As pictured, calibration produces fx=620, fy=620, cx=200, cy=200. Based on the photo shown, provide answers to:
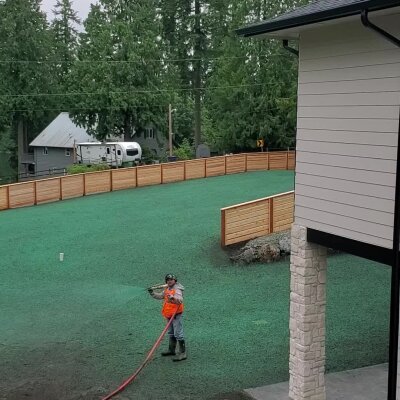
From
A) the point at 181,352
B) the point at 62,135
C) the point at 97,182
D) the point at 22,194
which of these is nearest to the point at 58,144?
the point at 62,135

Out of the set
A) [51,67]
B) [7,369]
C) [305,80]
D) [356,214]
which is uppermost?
[51,67]

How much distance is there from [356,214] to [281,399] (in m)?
3.62

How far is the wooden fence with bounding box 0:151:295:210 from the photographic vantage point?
29219mm

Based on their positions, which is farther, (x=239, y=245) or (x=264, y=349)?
(x=239, y=245)

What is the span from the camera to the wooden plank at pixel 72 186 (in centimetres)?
3092

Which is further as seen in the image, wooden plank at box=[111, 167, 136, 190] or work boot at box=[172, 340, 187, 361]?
wooden plank at box=[111, 167, 136, 190]

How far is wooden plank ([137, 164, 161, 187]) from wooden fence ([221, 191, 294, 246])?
14.4 m

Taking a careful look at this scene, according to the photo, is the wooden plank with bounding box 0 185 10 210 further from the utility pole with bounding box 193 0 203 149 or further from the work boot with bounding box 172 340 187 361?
the utility pole with bounding box 193 0 203 149

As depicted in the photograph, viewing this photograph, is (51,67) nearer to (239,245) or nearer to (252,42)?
(252,42)

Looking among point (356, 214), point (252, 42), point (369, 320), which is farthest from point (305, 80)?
point (252, 42)

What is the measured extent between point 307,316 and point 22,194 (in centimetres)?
2212

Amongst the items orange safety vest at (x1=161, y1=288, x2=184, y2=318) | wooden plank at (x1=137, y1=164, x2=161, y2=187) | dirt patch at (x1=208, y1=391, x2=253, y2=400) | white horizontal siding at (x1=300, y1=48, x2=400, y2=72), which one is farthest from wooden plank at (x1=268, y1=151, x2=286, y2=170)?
white horizontal siding at (x1=300, y1=48, x2=400, y2=72)

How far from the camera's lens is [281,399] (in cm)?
998

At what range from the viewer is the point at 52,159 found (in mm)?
58625
